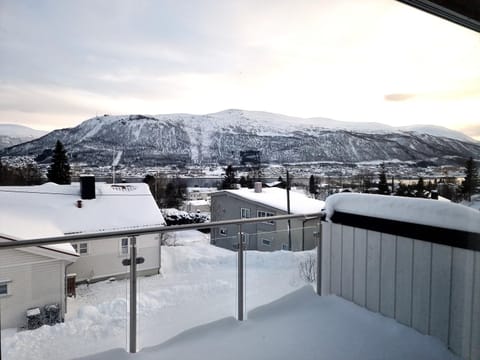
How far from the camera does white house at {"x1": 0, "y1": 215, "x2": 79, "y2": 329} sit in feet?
5.02

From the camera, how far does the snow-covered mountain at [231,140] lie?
2488 mm

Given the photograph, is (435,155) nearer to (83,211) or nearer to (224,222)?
(224,222)

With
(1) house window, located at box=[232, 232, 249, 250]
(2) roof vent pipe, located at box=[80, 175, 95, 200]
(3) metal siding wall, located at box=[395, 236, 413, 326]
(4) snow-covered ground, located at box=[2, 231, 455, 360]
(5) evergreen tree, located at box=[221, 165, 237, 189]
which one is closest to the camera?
(4) snow-covered ground, located at box=[2, 231, 455, 360]

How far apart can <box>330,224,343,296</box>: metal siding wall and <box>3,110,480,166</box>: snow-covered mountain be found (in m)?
0.82

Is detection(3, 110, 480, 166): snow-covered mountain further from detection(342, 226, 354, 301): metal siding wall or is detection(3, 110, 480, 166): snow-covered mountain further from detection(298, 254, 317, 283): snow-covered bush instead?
detection(298, 254, 317, 283): snow-covered bush

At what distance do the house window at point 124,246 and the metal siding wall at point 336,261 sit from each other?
140 cm

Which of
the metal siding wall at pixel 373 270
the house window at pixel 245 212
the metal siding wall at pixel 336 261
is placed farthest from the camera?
the house window at pixel 245 212

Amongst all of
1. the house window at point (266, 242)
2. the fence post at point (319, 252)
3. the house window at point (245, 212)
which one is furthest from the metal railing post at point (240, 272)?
the house window at point (245, 212)

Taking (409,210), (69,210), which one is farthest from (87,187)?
(409,210)

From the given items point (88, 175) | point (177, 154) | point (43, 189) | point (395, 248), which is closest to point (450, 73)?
point (395, 248)

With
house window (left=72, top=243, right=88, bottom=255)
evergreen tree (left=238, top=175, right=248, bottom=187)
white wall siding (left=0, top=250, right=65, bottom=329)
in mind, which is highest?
evergreen tree (left=238, top=175, right=248, bottom=187)

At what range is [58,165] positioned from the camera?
7.70 feet

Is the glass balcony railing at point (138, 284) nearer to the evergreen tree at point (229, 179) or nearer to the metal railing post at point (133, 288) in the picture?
the metal railing post at point (133, 288)

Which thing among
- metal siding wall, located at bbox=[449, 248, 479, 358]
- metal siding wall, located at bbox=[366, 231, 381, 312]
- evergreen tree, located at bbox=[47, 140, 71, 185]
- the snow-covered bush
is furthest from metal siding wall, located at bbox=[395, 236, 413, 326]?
evergreen tree, located at bbox=[47, 140, 71, 185]
